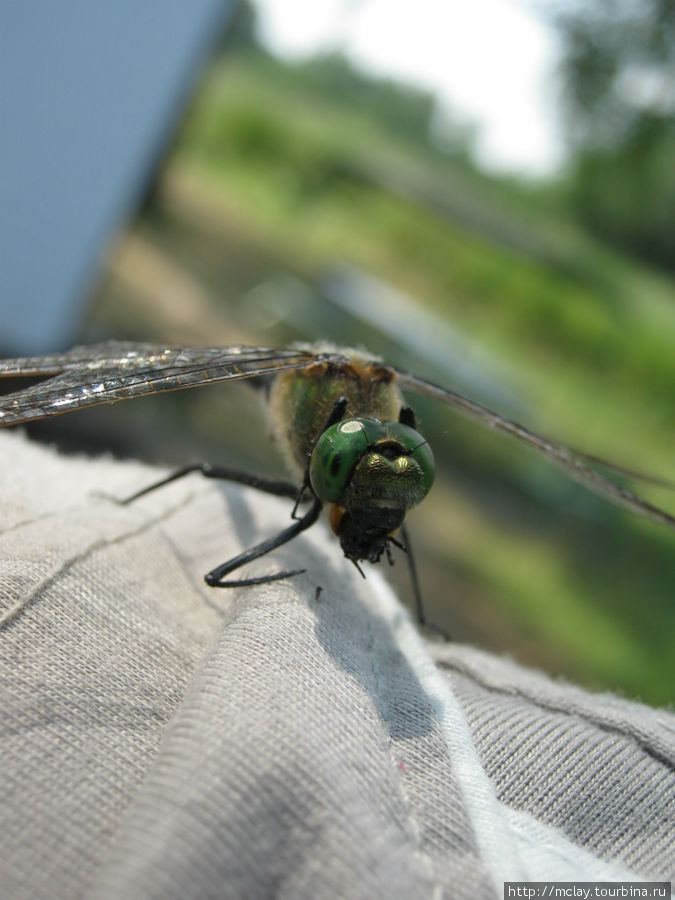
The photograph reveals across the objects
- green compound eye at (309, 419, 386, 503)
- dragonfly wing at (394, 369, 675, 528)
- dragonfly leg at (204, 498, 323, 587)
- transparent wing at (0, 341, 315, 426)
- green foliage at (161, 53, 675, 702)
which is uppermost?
dragonfly wing at (394, 369, 675, 528)

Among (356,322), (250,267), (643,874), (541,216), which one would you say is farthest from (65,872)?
(541,216)

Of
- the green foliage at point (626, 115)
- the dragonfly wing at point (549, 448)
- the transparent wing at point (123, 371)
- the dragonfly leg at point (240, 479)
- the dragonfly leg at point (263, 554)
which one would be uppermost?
the green foliage at point (626, 115)

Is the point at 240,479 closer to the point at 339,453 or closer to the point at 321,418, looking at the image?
the point at 321,418

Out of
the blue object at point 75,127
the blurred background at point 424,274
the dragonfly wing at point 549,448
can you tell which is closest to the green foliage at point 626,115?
the blurred background at point 424,274

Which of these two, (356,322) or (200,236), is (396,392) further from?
(200,236)

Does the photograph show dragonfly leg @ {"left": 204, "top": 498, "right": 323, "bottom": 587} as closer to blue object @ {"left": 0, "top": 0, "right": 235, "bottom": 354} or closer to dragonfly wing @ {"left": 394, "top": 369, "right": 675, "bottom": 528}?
dragonfly wing @ {"left": 394, "top": 369, "right": 675, "bottom": 528}

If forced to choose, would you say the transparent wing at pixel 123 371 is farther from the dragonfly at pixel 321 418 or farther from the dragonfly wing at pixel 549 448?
the dragonfly wing at pixel 549 448

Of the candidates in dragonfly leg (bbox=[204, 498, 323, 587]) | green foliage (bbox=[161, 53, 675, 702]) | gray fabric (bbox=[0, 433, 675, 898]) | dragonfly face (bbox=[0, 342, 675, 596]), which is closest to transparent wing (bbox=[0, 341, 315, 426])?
dragonfly face (bbox=[0, 342, 675, 596])

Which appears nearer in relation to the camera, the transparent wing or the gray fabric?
the gray fabric
